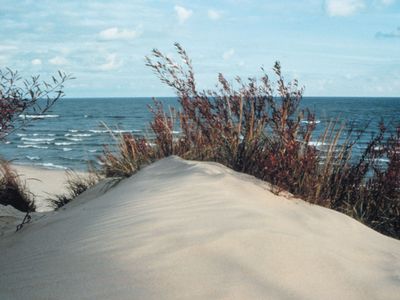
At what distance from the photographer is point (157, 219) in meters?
3.47

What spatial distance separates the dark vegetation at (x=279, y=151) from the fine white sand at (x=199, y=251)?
0.79m

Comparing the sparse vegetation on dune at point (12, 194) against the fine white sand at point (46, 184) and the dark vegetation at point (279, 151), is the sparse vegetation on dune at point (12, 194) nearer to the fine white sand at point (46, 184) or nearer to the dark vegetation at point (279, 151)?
the dark vegetation at point (279, 151)

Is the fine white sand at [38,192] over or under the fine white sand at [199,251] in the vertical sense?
under

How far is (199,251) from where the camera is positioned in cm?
285

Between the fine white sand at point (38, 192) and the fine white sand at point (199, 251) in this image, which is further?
the fine white sand at point (38, 192)

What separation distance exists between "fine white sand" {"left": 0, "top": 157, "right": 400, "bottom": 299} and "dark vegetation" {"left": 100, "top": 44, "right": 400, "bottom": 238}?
2.58 feet

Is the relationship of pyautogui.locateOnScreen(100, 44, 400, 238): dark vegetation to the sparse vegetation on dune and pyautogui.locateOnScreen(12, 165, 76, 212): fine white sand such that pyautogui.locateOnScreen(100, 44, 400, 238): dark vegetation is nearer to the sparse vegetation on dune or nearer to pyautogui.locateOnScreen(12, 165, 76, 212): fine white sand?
the sparse vegetation on dune

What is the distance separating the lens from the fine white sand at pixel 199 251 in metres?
2.51

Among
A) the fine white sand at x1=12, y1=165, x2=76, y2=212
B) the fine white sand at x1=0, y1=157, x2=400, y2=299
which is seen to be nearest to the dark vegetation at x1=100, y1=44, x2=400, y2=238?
the fine white sand at x1=0, y1=157, x2=400, y2=299

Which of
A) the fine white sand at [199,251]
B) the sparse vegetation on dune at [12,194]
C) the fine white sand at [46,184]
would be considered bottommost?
the fine white sand at [46,184]

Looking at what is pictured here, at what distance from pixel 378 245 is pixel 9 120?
3460 millimetres

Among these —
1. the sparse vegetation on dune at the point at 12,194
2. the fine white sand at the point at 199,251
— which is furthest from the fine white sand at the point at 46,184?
the fine white sand at the point at 199,251

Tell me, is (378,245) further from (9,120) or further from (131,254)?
(9,120)

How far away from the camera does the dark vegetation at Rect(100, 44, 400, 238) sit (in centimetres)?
523
